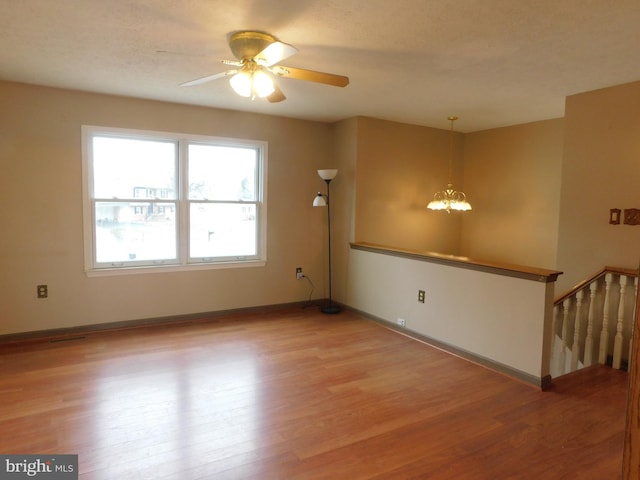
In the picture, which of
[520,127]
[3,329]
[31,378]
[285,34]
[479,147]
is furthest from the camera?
[479,147]

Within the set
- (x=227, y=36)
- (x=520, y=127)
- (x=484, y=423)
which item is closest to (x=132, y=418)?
(x=484, y=423)

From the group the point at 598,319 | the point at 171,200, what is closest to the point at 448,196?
the point at 598,319

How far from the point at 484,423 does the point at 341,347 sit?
A: 1.56m

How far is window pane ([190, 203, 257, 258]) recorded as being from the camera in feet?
15.5

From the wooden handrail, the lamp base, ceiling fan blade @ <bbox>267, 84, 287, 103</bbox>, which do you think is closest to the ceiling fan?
ceiling fan blade @ <bbox>267, 84, 287, 103</bbox>

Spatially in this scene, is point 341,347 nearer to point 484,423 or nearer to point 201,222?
point 484,423

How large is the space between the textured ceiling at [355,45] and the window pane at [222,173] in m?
0.71

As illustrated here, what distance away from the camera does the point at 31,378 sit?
3125 millimetres

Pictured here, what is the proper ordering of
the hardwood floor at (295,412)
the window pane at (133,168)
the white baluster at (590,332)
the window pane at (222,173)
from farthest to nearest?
1. the window pane at (222,173)
2. the window pane at (133,168)
3. the white baluster at (590,332)
4. the hardwood floor at (295,412)

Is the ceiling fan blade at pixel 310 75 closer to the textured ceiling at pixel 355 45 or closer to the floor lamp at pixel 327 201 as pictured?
the textured ceiling at pixel 355 45

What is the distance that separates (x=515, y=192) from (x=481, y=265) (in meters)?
2.29

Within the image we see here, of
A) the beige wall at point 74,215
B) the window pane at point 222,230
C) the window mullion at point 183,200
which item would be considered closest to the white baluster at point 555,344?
the beige wall at point 74,215

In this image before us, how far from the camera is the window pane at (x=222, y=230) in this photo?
15.5 ft

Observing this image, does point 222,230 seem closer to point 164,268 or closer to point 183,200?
point 183,200
